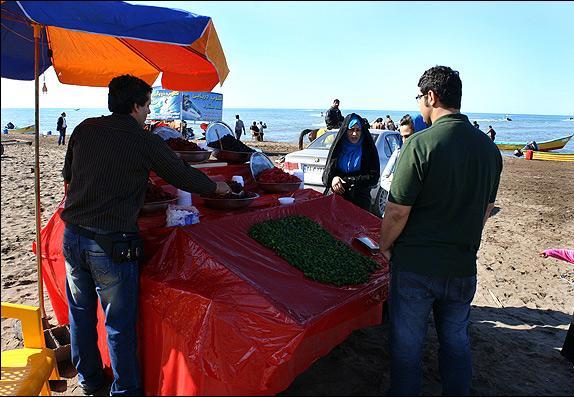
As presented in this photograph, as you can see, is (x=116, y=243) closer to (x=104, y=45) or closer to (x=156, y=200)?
(x=156, y=200)

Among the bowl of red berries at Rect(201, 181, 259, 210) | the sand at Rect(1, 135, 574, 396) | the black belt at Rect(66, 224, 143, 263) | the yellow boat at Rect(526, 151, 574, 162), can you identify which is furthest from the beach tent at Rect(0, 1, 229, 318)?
the yellow boat at Rect(526, 151, 574, 162)

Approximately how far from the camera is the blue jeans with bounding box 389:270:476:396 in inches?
91.7

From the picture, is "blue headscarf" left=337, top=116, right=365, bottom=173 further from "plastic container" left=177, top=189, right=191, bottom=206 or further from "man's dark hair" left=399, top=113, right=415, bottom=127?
"plastic container" left=177, top=189, right=191, bottom=206

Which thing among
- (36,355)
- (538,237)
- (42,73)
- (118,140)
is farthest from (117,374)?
(538,237)

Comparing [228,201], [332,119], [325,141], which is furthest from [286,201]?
[332,119]

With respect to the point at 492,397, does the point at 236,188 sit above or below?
above

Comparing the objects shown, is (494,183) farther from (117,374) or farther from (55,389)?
(55,389)

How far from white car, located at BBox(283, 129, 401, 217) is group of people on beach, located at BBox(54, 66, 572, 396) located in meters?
5.22

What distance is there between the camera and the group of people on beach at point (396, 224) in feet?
7.21

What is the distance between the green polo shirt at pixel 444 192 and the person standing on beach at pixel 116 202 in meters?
1.23

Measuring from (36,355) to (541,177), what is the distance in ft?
56.2

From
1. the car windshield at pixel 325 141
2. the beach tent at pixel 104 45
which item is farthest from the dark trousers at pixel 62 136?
the beach tent at pixel 104 45

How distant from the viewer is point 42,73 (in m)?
4.20

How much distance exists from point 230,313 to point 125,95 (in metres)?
1.32
